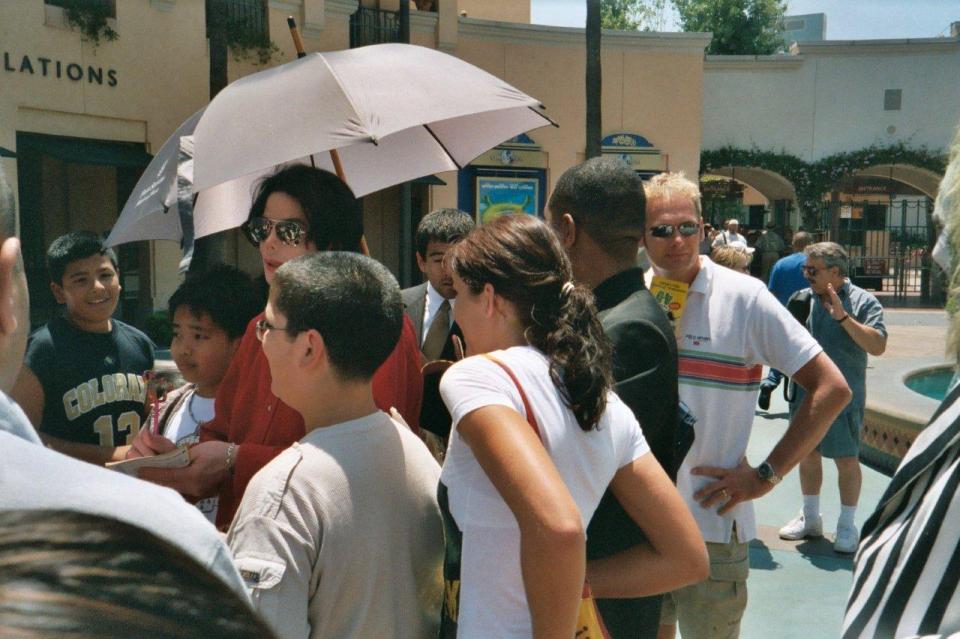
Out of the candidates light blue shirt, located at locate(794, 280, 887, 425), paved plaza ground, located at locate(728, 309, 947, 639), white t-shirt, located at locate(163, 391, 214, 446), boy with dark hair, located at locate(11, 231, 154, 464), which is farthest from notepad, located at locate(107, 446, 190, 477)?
light blue shirt, located at locate(794, 280, 887, 425)

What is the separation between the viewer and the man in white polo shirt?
3229mm

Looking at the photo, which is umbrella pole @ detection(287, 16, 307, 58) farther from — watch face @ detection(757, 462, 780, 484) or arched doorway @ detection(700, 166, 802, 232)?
arched doorway @ detection(700, 166, 802, 232)

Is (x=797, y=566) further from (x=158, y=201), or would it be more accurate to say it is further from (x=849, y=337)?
(x=158, y=201)

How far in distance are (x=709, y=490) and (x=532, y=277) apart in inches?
60.8

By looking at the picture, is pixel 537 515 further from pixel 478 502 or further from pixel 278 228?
pixel 278 228

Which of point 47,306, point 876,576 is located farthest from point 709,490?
point 47,306

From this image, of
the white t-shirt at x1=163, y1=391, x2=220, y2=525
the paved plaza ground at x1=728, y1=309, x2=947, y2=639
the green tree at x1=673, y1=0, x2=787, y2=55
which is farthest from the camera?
the green tree at x1=673, y1=0, x2=787, y2=55

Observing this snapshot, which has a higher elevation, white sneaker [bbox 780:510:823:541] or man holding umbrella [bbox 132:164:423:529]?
man holding umbrella [bbox 132:164:423:529]

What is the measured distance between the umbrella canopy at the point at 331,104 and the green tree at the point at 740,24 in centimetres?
3503

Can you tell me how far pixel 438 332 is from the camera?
465 cm

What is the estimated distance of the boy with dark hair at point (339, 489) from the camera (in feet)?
5.86

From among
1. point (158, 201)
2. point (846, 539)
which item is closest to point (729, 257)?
point (846, 539)

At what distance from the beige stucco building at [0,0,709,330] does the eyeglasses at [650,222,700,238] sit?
12.3 m

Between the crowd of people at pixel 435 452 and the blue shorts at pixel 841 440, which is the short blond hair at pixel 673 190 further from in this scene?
the blue shorts at pixel 841 440
